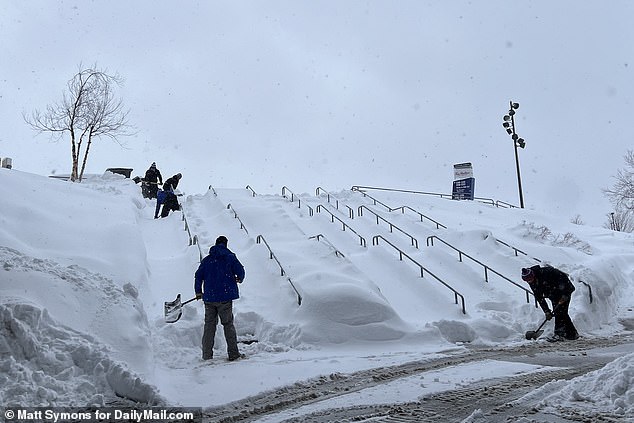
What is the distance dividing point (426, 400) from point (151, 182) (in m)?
19.6

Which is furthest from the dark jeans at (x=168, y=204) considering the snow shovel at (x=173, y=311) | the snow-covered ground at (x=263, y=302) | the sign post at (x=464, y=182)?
the sign post at (x=464, y=182)

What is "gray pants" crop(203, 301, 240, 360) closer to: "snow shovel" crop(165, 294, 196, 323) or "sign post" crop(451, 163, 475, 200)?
"snow shovel" crop(165, 294, 196, 323)

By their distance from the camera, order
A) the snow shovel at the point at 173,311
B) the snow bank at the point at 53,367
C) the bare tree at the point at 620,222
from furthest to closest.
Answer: the bare tree at the point at 620,222
the snow shovel at the point at 173,311
the snow bank at the point at 53,367

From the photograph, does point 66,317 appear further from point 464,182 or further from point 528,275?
point 464,182

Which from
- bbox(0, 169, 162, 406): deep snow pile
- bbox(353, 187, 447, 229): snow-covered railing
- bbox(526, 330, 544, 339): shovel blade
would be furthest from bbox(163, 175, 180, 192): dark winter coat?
bbox(526, 330, 544, 339): shovel blade

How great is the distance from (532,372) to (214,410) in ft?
13.9

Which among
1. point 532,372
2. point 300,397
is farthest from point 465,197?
point 300,397

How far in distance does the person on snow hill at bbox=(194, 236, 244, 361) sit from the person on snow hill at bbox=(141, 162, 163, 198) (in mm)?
14876

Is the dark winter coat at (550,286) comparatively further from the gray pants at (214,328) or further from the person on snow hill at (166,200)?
the person on snow hill at (166,200)

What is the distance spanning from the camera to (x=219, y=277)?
26.4 ft

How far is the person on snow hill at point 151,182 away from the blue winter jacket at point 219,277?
14842 millimetres

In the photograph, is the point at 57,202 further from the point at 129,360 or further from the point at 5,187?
the point at 129,360

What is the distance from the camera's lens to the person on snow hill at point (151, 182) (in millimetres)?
22797

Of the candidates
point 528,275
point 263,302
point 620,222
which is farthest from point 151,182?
point 620,222
